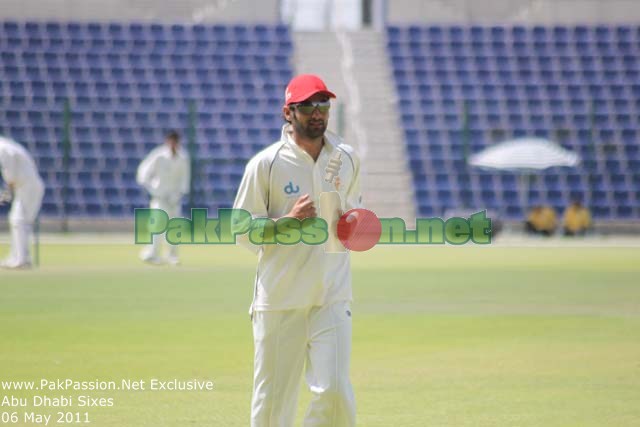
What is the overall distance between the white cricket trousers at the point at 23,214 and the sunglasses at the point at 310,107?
539 inches

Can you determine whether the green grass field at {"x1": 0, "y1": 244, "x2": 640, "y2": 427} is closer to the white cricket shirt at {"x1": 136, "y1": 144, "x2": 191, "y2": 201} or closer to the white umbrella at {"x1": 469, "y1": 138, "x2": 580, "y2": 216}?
the white cricket shirt at {"x1": 136, "y1": 144, "x2": 191, "y2": 201}

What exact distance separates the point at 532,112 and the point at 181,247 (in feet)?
47.6

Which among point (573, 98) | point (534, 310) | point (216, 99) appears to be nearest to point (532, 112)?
point (573, 98)

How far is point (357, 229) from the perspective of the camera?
618 centimetres

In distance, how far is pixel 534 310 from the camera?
14.2m

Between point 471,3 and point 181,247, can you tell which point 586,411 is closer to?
point 181,247

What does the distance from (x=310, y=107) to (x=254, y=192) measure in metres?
0.51

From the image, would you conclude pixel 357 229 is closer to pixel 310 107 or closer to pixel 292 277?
pixel 292 277

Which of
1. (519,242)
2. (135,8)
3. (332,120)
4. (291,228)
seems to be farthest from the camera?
(135,8)

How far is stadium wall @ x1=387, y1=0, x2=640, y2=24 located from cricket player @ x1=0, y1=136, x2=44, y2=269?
23.6 m

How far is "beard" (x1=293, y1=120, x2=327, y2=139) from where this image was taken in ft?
19.6

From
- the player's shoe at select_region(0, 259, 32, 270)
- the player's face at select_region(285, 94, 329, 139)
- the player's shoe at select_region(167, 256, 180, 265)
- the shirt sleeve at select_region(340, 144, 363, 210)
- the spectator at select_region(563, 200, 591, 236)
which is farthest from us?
the spectator at select_region(563, 200, 591, 236)

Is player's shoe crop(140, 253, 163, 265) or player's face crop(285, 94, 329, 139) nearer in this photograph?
player's face crop(285, 94, 329, 139)

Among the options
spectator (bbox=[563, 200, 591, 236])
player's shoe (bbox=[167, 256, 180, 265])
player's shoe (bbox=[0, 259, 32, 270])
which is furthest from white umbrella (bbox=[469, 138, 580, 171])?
player's shoe (bbox=[0, 259, 32, 270])
